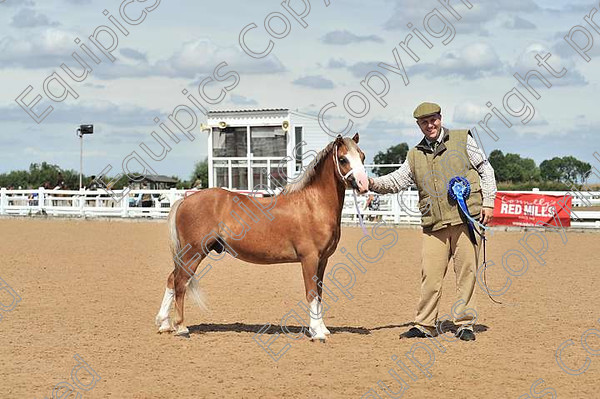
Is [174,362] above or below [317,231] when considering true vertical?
below

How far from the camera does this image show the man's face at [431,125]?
6.95 metres

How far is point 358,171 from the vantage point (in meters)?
6.66

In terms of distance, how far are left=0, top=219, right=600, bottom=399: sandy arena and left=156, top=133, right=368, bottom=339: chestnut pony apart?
0.50m

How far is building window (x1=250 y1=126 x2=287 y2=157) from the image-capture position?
2852 centimetres

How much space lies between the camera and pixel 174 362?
6.14 metres

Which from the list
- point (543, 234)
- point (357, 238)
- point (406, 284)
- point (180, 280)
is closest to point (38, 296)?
point (180, 280)

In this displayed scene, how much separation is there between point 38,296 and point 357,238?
10342 millimetres

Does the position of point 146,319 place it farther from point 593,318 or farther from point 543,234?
point 543,234

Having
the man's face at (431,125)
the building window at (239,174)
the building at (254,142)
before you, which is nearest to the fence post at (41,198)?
the building at (254,142)

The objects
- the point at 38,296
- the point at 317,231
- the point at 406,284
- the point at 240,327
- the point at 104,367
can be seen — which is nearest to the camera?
the point at 104,367

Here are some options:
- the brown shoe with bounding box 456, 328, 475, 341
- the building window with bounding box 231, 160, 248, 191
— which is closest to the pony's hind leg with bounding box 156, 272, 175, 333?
the brown shoe with bounding box 456, 328, 475, 341

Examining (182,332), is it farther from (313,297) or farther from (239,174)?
(239,174)

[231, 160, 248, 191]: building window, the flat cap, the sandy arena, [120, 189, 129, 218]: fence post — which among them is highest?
[231, 160, 248, 191]: building window

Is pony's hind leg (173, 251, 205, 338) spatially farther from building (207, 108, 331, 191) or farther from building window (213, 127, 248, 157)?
building window (213, 127, 248, 157)
